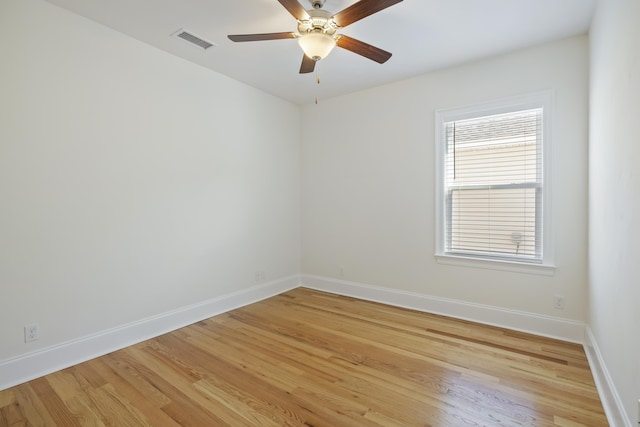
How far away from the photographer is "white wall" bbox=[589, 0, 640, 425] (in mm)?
1418

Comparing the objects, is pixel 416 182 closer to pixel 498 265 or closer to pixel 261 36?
pixel 498 265

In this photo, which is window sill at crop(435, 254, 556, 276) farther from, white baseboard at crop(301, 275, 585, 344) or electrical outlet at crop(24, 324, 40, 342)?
electrical outlet at crop(24, 324, 40, 342)

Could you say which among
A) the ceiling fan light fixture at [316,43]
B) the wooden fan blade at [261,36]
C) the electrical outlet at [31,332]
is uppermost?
the wooden fan blade at [261,36]

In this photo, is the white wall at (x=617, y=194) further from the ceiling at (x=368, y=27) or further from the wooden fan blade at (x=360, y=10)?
the wooden fan blade at (x=360, y=10)

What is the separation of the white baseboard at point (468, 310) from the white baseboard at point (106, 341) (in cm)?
130

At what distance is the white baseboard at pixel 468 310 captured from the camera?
278 centimetres

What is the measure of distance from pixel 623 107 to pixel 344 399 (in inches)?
90.1

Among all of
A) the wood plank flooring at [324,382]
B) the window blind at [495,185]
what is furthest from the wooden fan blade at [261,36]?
the wood plank flooring at [324,382]

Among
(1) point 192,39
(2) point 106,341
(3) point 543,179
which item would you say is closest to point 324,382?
(2) point 106,341

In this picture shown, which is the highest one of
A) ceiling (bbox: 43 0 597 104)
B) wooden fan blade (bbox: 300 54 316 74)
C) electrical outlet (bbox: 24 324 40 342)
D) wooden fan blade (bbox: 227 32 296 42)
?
ceiling (bbox: 43 0 597 104)

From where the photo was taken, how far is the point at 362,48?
2.25 meters

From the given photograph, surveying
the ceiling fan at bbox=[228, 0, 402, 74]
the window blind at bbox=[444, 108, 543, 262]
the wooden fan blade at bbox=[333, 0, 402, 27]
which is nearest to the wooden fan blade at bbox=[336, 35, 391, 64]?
the ceiling fan at bbox=[228, 0, 402, 74]

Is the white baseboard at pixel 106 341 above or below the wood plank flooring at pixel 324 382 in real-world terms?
above

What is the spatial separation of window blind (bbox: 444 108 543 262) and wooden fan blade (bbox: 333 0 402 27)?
1925 mm
